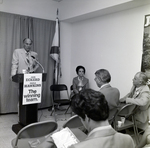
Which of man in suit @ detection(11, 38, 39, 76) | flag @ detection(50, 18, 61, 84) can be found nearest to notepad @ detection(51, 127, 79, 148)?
man in suit @ detection(11, 38, 39, 76)

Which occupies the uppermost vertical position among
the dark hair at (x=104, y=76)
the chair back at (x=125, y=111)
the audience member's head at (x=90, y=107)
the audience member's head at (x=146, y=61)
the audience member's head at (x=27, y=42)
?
the audience member's head at (x=27, y=42)

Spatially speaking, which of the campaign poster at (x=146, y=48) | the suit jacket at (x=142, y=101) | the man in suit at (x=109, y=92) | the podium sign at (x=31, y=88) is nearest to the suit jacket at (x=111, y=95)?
the man in suit at (x=109, y=92)

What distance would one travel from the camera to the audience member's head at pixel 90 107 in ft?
3.46

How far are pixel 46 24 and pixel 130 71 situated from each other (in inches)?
104

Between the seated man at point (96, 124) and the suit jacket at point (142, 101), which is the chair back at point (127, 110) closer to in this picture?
the suit jacket at point (142, 101)

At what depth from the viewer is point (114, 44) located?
422cm

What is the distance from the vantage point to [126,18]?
3.94 meters

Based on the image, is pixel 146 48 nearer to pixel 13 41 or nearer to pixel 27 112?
pixel 27 112

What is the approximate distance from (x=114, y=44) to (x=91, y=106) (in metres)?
3.39

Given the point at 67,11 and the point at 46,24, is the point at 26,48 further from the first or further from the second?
the point at 67,11

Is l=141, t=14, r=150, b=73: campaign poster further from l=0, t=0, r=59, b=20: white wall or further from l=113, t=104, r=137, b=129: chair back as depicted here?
l=0, t=0, r=59, b=20: white wall

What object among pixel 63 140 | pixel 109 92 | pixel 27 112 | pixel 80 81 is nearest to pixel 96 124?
pixel 63 140

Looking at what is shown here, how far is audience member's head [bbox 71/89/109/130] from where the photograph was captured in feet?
3.46

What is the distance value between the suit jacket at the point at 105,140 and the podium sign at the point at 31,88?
227 cm
